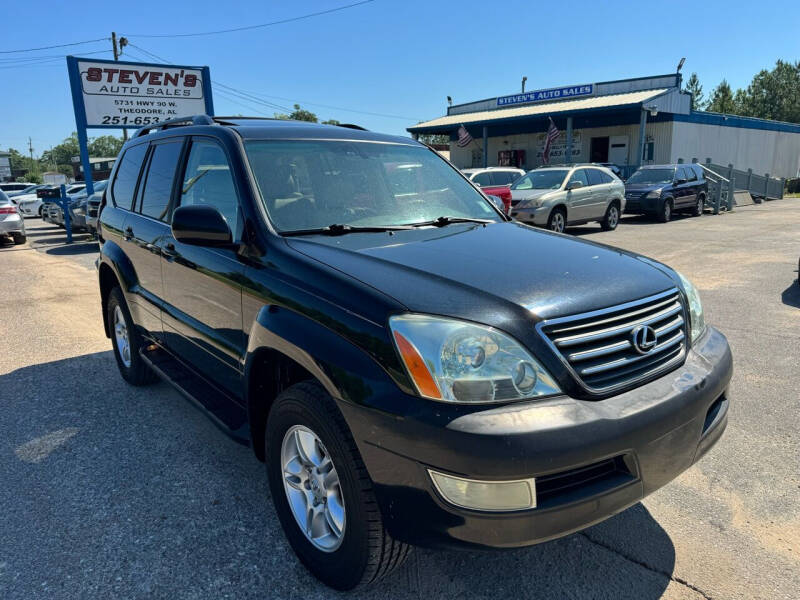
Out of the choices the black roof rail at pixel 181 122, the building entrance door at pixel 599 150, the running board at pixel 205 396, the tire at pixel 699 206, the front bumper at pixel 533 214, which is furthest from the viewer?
the building entrance door at pixel 599 150

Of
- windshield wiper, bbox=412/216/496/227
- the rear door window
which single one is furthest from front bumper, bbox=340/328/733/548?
the rear door window

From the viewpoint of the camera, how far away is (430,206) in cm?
336

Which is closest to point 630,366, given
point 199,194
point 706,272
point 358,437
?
point 358,437

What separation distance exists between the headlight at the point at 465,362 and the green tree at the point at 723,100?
3437 inches

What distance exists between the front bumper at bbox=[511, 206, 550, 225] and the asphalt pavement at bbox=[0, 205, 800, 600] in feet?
27.6

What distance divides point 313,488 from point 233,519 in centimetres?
73

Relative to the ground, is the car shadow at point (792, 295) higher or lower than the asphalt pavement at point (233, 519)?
higher

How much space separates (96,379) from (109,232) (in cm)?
127

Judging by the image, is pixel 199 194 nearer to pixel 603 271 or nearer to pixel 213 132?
pixel 213 132

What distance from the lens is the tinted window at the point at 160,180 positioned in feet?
12.0

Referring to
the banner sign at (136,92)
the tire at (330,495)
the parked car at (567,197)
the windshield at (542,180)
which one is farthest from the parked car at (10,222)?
the tire at (330,495)

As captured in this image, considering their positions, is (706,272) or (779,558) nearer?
(779,558)

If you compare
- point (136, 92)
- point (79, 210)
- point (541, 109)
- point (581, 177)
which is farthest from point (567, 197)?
point (541, 109)

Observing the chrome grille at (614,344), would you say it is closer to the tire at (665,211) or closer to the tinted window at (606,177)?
the tinted window at (606,177)
